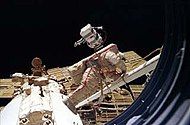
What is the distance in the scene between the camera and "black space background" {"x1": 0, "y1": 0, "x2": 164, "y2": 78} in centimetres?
980

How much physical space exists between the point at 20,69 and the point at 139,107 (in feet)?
18.1

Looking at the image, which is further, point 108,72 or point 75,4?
point 75,4

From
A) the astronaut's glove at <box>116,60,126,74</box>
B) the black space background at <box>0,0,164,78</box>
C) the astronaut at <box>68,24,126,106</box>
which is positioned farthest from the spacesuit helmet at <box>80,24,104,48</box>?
the black space background at <box>0,0,164,78</box>

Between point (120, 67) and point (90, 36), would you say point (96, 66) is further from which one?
point (90, 36)

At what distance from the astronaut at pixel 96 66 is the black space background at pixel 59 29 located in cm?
378

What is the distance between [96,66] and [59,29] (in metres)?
4.33

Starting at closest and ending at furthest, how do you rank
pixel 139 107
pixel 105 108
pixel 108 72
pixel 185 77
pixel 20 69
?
pixel 185 77 → pixel 139 107 → pixel 108 72 → pixel 105 108 → pixel 20 69

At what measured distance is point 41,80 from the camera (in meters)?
6.52

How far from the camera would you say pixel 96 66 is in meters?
6.00

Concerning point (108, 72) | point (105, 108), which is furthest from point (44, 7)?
point (108, 72)

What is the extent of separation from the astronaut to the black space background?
12.4ft

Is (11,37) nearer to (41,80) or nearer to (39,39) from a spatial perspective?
(39,39)

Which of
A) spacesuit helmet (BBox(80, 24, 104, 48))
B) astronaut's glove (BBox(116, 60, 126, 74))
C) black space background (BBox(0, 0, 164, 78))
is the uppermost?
black space background (BBox(0, 0, 164, 78))

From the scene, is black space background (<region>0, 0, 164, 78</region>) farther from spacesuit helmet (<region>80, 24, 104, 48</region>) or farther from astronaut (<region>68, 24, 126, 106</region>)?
spacesuit helmet (<region>80, 24, 104, 48</region>)
